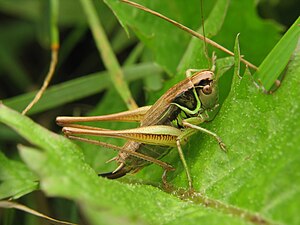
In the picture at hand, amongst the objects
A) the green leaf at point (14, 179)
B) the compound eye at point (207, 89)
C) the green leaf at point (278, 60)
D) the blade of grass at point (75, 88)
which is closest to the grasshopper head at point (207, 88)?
the compound eye at point (207, 89)

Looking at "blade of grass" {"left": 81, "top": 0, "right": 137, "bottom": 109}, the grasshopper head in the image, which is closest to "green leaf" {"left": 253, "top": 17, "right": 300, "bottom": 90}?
the grasshopper head

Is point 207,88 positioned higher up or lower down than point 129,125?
higher up

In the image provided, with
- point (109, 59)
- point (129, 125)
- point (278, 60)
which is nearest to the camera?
point (278, 60)

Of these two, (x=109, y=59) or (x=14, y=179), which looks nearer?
(x=14, y=179)

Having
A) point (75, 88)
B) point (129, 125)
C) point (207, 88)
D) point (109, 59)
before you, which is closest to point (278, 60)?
point (207, 88)

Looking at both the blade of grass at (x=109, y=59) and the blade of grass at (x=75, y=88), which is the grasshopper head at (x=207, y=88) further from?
Answer: the blade of grass at (x=75, y=88)

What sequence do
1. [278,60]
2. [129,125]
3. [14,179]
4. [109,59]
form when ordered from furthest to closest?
[109,59], [129,125], [14,179], [278,60]

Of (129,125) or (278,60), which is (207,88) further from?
(129,125)
